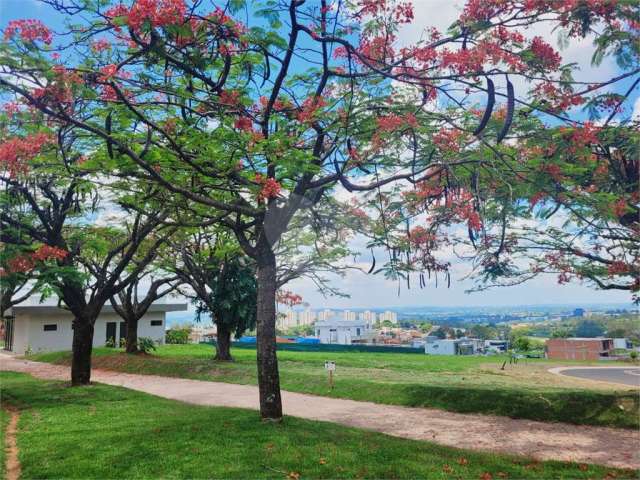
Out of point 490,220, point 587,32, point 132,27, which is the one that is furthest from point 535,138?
point 132,27

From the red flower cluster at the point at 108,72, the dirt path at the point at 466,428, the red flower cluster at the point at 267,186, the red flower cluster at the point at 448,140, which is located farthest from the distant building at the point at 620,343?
the red flower cluster at the point at 108,72

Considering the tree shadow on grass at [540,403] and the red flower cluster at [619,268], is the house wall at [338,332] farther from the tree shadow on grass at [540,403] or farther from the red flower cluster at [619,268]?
the red flower cluster at [619,268]

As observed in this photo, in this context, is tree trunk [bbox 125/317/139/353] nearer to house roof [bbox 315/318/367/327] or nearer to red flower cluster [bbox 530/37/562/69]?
red flower cluster [bbox 530/37/562/69]

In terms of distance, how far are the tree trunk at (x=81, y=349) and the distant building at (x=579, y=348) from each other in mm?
32737

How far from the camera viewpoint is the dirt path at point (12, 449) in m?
6.20

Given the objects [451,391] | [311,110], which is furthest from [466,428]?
[311,110]

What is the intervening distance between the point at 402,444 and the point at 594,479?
258 cm

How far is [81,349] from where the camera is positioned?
14.2 metres

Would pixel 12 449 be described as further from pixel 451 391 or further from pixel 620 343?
pixel 620 343

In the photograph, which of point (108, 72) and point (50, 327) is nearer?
point (108, 72)

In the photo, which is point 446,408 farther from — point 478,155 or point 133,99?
point 133,99

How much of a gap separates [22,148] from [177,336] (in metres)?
31.4

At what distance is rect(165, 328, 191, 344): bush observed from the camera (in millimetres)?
37656

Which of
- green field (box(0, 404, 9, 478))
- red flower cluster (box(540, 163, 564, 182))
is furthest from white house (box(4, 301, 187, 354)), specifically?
red flower cluster (box(540, 163, 564, 182))
